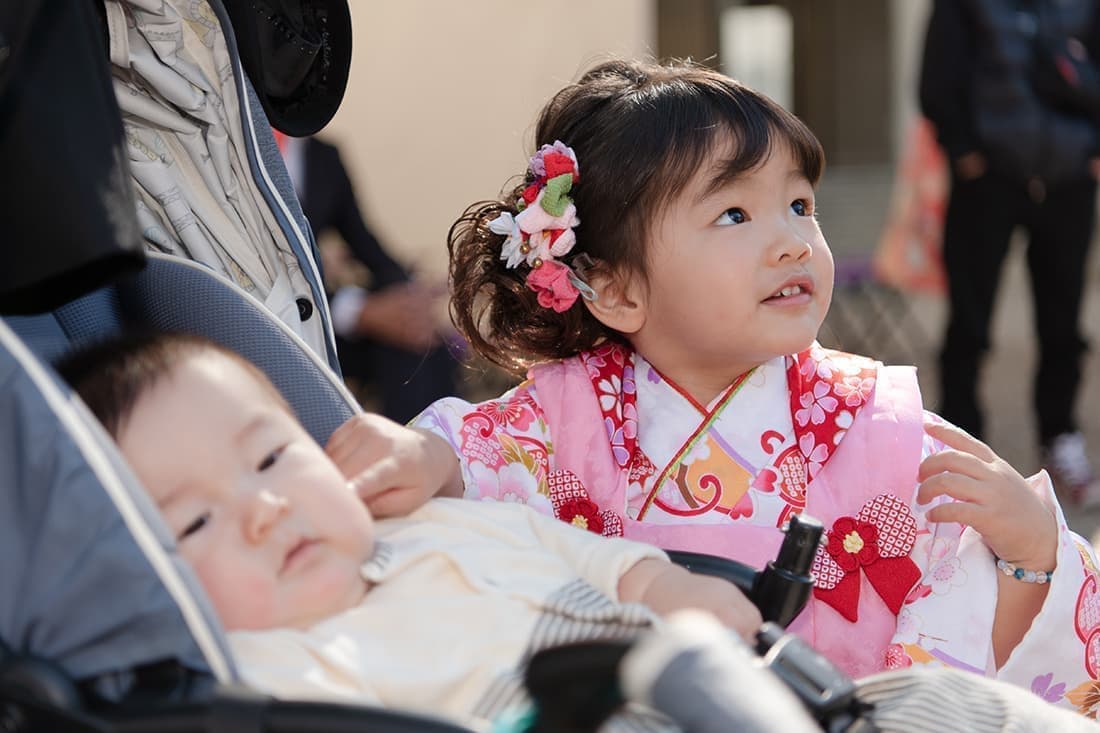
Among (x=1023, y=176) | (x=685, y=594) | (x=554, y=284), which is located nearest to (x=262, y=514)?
(x=685, y=594)

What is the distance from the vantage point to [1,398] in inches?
51.6

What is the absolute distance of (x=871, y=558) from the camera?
199 centimetres

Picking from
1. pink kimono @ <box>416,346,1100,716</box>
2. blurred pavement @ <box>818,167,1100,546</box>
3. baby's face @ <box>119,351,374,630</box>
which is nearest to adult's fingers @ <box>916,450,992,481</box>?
pink kimono @ <box>416,346,1100,716</box>

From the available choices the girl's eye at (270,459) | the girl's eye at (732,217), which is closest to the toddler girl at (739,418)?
the girl's eye at (732,217)

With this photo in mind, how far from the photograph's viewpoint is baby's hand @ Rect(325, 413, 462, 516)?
1688 millimetres

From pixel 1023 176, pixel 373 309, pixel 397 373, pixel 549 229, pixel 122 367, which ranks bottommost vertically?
pixel 397 373

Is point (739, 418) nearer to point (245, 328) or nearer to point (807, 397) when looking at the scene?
point (807, 397)

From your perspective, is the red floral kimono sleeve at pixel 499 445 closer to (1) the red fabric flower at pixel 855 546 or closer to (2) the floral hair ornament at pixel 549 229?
(2) the floral hair ornament at pixel 549 229

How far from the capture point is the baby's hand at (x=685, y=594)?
157 cm

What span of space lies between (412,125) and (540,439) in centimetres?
562

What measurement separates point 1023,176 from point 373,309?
221 centimetres

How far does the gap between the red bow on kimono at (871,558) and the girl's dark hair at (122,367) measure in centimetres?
85

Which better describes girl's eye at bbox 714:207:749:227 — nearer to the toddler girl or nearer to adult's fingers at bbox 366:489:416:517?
the toddler girl

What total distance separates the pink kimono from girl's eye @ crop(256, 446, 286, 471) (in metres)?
0.52
